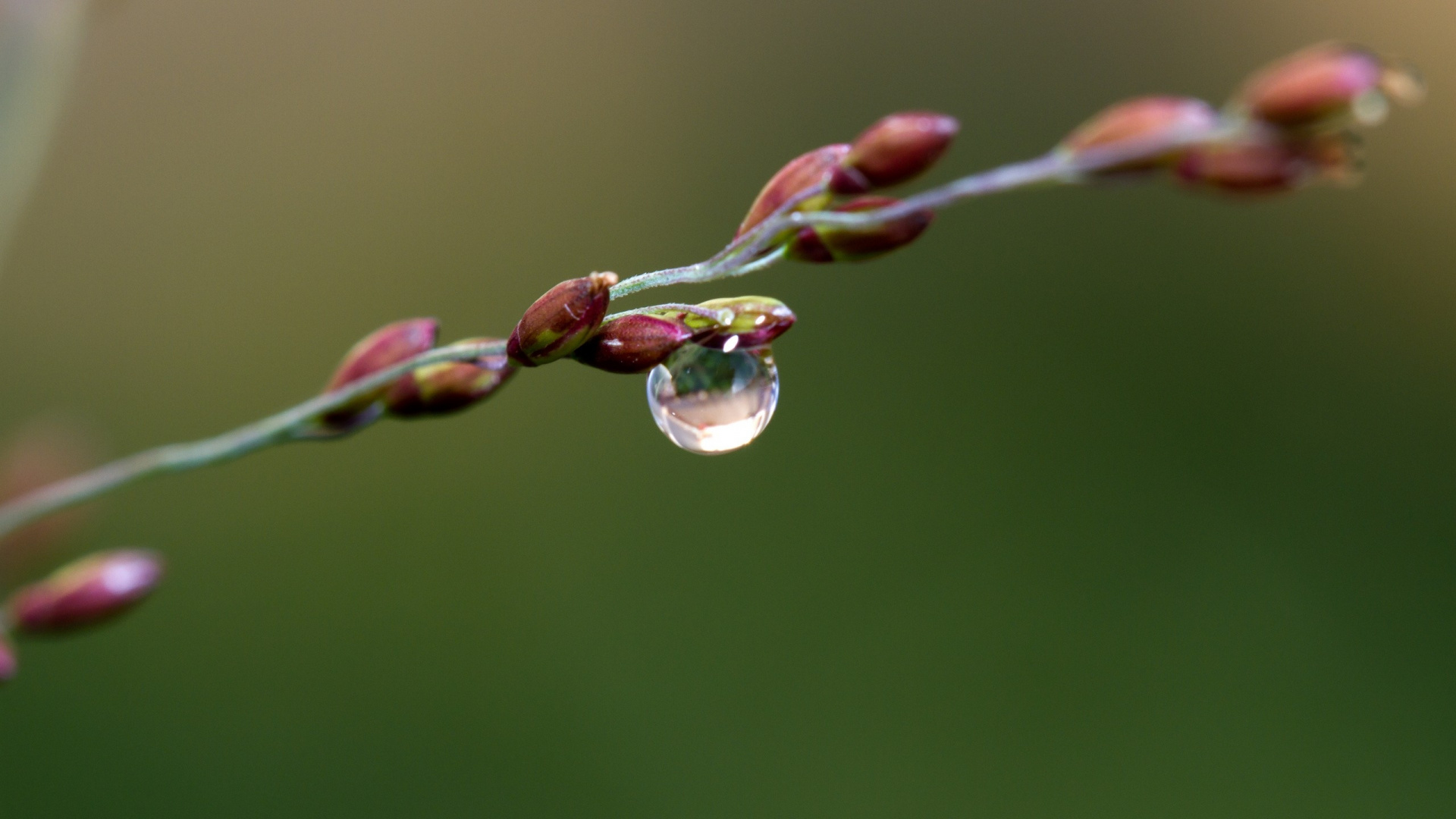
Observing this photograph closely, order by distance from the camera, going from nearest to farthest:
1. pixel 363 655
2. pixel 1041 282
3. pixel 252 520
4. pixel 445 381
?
Answer: pixel 445 381 < pixel 363 655 < pixel 252 520 < pixel 1041 282

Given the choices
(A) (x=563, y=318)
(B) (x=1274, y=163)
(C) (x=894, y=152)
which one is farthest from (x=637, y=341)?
(B) (x=1274, y=163)

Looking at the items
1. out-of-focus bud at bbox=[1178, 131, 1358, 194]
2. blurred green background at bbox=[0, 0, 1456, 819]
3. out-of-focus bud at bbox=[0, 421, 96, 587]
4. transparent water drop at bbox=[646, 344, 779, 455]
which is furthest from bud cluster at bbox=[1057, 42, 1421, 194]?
blurred green background at bbox=[0, 0, 1456, 819]

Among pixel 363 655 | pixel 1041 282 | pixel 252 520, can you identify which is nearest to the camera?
pixel 363 655

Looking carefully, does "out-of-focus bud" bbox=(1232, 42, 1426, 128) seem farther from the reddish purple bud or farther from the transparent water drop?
the reddish purple bud

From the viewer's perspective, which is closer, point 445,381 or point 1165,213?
point 445,381

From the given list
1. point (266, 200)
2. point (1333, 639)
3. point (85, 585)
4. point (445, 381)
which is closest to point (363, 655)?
point (266, 200)

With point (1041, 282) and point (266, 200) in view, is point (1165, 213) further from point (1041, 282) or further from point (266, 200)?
point (266, 200)

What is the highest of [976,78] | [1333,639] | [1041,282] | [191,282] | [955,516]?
[191,282]
